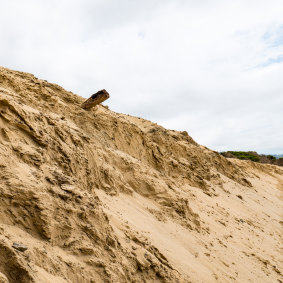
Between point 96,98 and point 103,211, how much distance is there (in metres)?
5.01

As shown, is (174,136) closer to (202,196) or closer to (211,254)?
Answer: (202,196)

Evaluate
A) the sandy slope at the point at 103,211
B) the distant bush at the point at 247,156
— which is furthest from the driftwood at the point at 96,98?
the distant bush at the point at 247,156

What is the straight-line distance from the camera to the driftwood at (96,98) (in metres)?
8.88

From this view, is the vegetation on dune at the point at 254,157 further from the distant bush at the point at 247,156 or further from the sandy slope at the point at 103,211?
the sandy slope at the point at 103,211

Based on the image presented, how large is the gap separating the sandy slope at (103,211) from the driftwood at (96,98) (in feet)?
0.74

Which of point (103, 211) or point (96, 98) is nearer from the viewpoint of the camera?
point (103, 211)

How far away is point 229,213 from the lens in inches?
376

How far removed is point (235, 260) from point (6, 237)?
480 cm

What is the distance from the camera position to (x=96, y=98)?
8.93 m

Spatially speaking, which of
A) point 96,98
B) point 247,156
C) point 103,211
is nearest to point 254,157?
point 247,156

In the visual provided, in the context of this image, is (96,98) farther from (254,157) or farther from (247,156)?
(254,157)

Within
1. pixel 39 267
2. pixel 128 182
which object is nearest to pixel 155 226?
pixel 128 182

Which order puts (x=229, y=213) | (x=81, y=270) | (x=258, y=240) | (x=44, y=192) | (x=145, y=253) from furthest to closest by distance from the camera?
(x=229, y=213) → (x=258, y=240) → (x=145, y=253) → (x=44, y=192) → (x=81, y=270)

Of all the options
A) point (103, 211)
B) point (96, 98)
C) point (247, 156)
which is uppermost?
point (247, 156)
